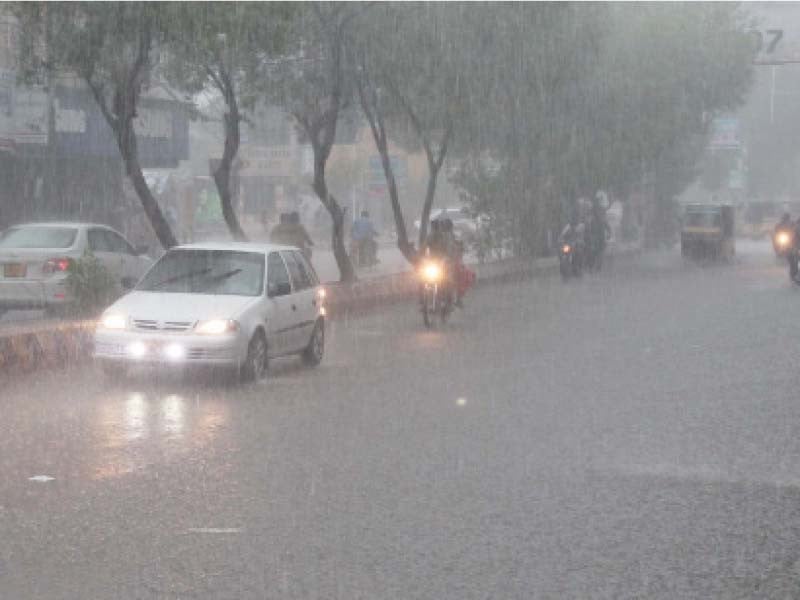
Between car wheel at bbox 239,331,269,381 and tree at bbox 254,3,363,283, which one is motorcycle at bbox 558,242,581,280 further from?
car wheel at bbox 239,331,269,381

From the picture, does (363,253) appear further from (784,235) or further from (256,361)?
(256,361)

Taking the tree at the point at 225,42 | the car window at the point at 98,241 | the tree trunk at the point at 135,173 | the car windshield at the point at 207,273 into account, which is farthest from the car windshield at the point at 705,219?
the car windshield at the point at 207,273

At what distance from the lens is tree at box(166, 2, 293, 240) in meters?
21.1

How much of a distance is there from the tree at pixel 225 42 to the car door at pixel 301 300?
560 cm

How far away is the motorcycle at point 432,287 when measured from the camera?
2197 centimetres

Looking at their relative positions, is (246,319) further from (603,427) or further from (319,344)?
(603,427)

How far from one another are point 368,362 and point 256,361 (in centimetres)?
255

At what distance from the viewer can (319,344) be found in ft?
55.1

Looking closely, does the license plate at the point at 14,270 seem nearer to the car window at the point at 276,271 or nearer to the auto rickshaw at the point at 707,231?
the car window at the point at 276,271

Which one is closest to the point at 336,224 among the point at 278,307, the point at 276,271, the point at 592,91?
the point at 276,271

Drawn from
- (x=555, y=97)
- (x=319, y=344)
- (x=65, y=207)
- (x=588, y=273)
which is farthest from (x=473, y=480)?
(x=555, y=97)

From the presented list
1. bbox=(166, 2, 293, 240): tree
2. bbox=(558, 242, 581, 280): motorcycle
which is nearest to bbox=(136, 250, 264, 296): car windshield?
bbox=(166, 2, 293, 240): tree

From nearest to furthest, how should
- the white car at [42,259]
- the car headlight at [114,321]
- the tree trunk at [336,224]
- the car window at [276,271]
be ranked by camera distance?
the car headlight at [114,321]
the car window at [276,271]
the white car at [42,259]
the tree trunk at [336,224]

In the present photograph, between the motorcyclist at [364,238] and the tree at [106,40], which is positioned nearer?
the tree at [106,40]
